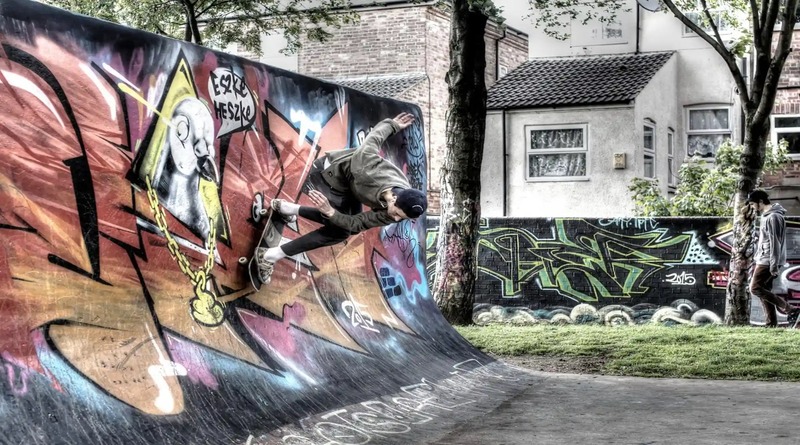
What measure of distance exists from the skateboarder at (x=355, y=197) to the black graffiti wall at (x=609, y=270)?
985cm

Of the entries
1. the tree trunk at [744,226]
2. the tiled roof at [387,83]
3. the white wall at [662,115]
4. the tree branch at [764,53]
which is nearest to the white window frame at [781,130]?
the white wall at [662,115]

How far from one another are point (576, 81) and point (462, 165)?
13669mm

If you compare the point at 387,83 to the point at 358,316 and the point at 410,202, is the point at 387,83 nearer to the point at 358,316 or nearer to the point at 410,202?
the point at 358,316

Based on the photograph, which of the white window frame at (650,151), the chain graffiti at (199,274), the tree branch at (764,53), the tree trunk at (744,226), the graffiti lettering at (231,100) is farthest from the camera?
the white window frame at (650,151)

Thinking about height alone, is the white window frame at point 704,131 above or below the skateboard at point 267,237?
above

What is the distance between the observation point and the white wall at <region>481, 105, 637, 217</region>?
2517cm

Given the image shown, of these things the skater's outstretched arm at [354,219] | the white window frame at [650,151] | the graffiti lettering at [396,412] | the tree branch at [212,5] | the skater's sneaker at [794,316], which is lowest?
the skater's sneaker at [794,316]

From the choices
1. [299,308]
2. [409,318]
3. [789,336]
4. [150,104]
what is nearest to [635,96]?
[789,336]

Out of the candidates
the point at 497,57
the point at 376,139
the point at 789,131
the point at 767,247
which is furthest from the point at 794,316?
the point at 497,57

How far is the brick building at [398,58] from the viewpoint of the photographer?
28.5m

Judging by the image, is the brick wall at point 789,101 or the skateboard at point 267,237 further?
the brick wall at point 789,101

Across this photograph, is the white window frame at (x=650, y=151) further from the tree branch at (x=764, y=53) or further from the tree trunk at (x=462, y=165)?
the tree trunk at (x=462, y=165)

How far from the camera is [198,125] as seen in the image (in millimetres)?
6727

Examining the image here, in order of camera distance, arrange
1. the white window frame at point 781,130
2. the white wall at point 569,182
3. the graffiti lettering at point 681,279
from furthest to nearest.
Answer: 1. the white window frame at point 781,130
2. the white wall at point 569,182
3. the graffiti lettering at point 681,279
